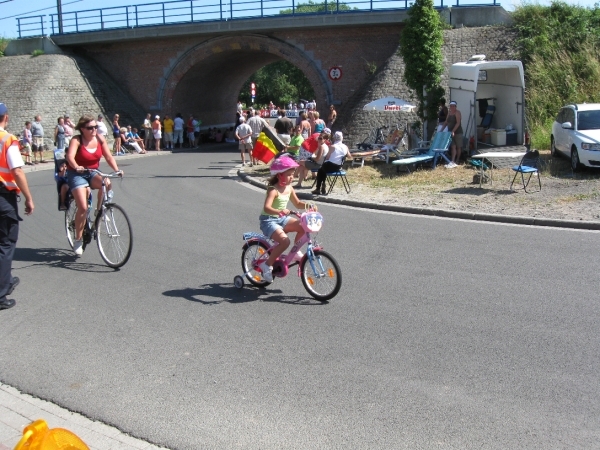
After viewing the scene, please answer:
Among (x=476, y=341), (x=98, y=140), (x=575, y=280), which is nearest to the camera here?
(x=476, y=341)

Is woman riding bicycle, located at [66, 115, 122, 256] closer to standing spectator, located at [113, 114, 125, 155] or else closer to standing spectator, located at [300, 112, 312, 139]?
standing spectator, located at [300, 112, 312, 139]

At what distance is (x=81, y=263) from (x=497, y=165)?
11.2 m

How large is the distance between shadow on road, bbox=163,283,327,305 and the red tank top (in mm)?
2393

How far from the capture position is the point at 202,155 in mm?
31531

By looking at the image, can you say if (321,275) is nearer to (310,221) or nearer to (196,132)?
(310,221)

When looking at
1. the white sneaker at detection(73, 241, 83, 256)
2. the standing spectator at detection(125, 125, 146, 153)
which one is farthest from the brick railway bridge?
the white sneaker at detection(73, 241, 83, 256)

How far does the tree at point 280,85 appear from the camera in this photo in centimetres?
8569

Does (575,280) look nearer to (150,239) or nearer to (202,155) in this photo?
(150,239)

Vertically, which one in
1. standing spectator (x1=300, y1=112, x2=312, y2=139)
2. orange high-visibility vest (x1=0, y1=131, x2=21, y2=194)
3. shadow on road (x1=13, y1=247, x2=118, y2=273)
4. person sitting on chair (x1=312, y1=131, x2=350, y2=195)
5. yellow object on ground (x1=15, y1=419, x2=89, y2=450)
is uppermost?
standing spectator (x1=300, y1=112, x2=312, y2=139)

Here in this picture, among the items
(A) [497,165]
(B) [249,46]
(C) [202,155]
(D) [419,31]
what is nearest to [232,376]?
(A) [497,165]

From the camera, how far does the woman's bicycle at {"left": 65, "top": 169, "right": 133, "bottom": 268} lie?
8797 millimetres

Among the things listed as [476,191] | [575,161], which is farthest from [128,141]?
[575,161]

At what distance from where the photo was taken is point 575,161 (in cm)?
1614

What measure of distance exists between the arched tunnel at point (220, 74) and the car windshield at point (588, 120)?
58.3ft
